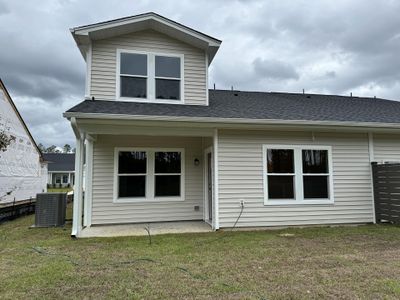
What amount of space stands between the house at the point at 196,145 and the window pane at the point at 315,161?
3 cm

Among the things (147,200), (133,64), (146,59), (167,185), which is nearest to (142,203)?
(147,200)

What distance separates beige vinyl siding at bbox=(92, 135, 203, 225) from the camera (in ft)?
25.4

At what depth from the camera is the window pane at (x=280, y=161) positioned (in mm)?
7363

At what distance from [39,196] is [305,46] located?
50.4 ft

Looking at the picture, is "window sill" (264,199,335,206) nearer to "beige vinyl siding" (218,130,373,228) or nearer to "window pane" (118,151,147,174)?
"beige vinyl siding" (218,130,373,228)

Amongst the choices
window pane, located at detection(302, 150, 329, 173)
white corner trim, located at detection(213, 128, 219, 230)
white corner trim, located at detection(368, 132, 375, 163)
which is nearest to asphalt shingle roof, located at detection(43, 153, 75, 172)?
white corner trim, located at detection(213, 128, 219, 230)

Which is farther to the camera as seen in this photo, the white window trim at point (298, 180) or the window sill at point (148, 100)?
the window sill at point (148, 100)

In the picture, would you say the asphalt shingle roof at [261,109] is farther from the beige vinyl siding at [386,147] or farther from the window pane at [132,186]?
the window pane at [132,186]

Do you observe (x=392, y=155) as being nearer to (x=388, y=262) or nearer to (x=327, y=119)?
(x=327, y=119)

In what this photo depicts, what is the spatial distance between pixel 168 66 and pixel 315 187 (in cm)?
523

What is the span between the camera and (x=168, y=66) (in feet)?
27.1

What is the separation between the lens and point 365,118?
26.3 feet

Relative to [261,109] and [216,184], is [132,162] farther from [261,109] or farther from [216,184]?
[261,109]

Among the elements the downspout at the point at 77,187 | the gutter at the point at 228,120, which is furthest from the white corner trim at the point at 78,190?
the gutter at the point at 228,120
